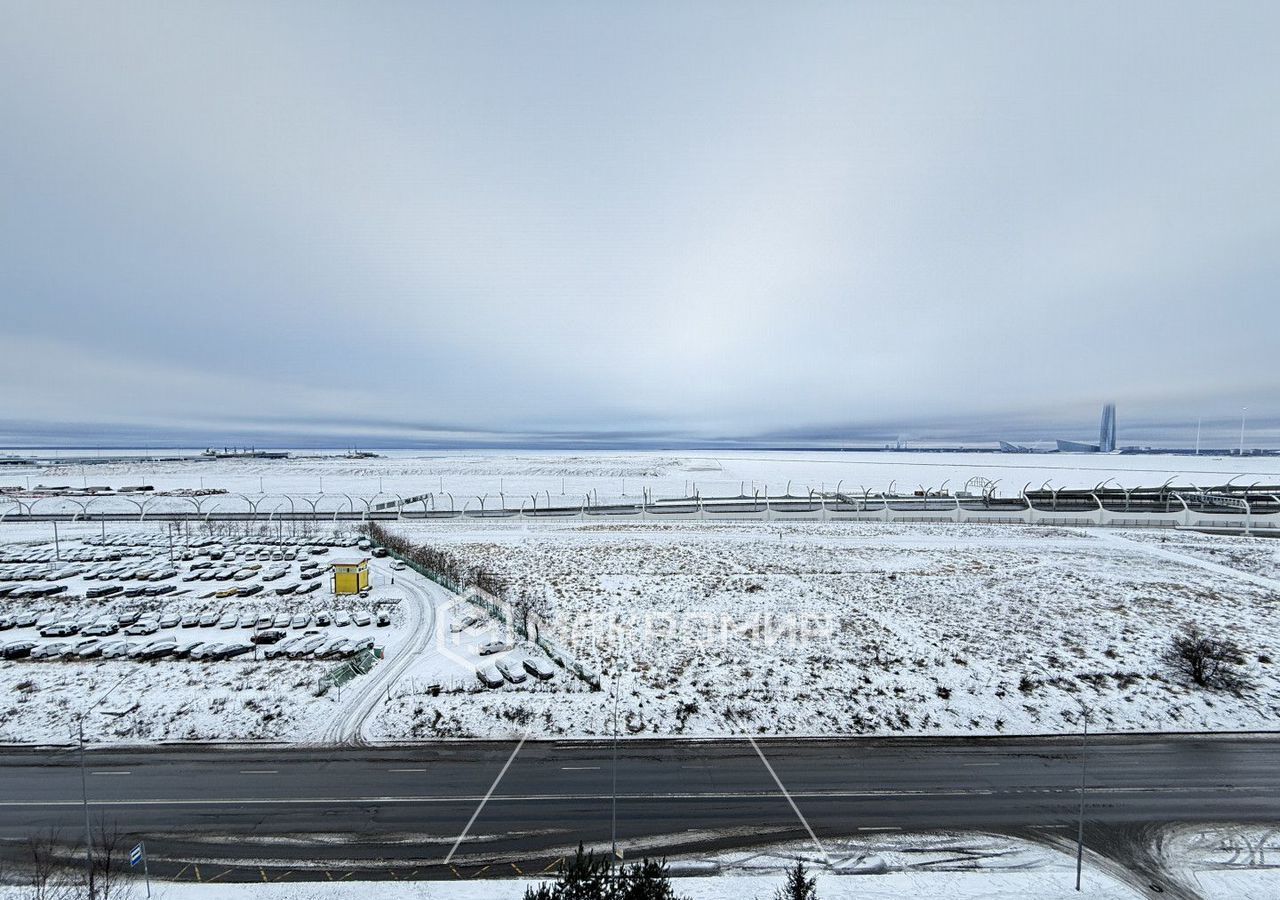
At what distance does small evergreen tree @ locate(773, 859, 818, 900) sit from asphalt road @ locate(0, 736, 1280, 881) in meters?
2.46

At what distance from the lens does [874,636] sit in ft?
96.4

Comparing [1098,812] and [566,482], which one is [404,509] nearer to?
[566,482]

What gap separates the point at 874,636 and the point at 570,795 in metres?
21.5

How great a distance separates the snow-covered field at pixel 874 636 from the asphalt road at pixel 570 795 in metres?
1.67

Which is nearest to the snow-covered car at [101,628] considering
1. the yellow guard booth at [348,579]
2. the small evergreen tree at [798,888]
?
the yellow guard booth at [348,579]

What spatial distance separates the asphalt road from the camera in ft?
49.8

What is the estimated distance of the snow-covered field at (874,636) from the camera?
22.1 m

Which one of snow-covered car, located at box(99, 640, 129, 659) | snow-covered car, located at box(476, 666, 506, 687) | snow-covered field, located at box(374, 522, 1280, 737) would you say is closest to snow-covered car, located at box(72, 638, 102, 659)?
snow-covered car, located at box(99, 640, 129, 659)

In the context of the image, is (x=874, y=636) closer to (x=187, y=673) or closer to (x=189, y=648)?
(x=187, y=673)

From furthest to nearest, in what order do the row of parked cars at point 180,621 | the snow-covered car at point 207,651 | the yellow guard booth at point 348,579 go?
the yellow guard booth at point 348,579
the row of parked cars at point 180,621
the snow-covered car at point 207,651

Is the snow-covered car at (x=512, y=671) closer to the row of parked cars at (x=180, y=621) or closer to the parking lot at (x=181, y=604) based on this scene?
the parking lot at (x=181, y=604)

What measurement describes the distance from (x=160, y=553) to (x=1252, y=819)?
7869cm

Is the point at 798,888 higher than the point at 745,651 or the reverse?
higher

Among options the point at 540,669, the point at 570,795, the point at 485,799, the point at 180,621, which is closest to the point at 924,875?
the point at 570,795
